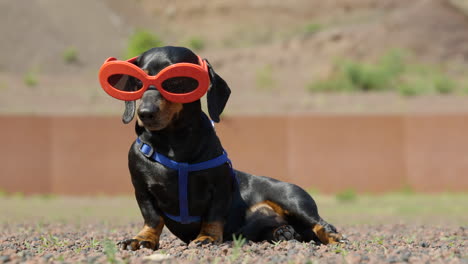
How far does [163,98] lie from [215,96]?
613 mm

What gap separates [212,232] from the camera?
18.1 feet

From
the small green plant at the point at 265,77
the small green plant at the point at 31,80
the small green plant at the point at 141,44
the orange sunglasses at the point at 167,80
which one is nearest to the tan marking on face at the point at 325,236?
the orange sunglasses at the point at 167,80

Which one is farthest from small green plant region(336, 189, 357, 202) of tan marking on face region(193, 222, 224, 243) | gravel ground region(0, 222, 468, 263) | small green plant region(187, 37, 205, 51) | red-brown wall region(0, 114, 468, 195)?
small green plant region(187, 37, 205, 51)

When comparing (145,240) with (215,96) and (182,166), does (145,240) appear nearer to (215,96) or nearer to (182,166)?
(182,166)

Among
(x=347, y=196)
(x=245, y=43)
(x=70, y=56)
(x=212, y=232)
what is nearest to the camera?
(x=212, y=232)

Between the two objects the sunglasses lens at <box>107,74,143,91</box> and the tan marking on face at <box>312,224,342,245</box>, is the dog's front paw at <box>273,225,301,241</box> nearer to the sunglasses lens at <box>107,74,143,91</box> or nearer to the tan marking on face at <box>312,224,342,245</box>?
the tan marking on face at <box>312,224,342,245</box>

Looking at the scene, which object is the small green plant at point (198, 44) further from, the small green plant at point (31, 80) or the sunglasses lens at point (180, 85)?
the sunglasses lens at point (180, 85)

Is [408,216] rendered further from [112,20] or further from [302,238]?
[112,20]

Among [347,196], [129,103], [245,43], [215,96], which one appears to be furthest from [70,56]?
[215,96]

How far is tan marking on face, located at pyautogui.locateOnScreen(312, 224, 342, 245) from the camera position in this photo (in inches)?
232

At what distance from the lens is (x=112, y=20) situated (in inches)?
1734

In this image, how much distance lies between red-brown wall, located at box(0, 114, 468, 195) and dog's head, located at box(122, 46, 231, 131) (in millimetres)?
13765

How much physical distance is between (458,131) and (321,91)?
1092 centimetres

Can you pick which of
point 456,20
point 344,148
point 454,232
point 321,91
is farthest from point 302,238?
point 456,20
